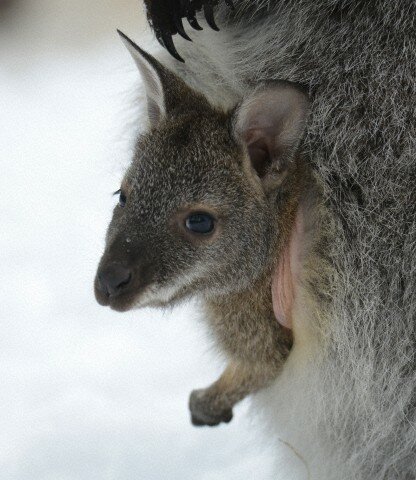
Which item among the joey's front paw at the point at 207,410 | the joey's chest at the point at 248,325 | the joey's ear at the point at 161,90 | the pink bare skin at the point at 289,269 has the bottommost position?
the joey's front paw at the point at 207,410

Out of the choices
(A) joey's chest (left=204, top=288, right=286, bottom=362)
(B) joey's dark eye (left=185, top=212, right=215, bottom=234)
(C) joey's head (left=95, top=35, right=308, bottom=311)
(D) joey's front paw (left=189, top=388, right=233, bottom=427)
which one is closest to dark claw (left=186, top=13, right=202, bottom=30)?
(C) joey's head (left=95, top=35, right=308, bottom=311)

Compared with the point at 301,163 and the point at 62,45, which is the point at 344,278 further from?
the point at 62,45

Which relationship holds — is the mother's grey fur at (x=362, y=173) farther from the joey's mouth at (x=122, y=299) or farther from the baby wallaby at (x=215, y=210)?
the joey's mouth at (x=122, y=299)

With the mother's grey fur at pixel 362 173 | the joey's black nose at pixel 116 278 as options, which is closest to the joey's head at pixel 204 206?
the joey's black nose at pixel 116 278

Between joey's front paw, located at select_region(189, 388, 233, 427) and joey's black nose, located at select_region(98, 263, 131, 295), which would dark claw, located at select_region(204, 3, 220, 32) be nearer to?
joey's black nose, located at select_region(98, 263, 131, 295)

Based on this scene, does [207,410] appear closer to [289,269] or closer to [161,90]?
[289,269]

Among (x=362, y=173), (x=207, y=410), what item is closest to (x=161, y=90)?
(x=362, y=173)
